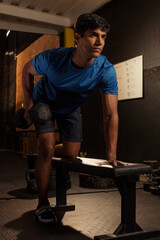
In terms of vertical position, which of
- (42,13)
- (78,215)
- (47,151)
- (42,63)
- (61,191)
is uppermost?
(42,13)

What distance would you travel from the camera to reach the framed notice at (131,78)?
4.05 m

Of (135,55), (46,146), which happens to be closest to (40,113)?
(46,146)

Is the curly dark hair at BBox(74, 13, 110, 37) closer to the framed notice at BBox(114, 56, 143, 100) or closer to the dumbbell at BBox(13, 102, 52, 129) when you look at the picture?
the dumbbell at BBox(13, 102, 52, 129)

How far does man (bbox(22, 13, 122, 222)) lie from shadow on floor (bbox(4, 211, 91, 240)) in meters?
0.08

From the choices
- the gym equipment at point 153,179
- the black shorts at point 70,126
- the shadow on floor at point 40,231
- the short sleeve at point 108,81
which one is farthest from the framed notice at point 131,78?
the shadow on floor at point 40,231

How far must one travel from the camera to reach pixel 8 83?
1024cm

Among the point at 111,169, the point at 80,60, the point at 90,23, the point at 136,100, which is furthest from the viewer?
the point at 136,100

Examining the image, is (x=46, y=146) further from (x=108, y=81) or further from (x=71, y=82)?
(x=108, y=81)

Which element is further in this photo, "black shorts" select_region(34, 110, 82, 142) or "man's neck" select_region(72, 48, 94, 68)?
"black shorts" select_region(34, 110, 82, 142)

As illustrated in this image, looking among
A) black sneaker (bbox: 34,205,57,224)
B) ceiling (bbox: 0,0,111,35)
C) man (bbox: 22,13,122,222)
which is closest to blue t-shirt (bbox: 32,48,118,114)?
man (bbox: 22,13,122,222)

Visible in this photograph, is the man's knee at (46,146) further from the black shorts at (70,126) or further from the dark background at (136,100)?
the dark background at (136,100)

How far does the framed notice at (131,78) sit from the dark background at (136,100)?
65 mm

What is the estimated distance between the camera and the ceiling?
16.5 feet

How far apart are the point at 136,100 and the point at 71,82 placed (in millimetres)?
2284
